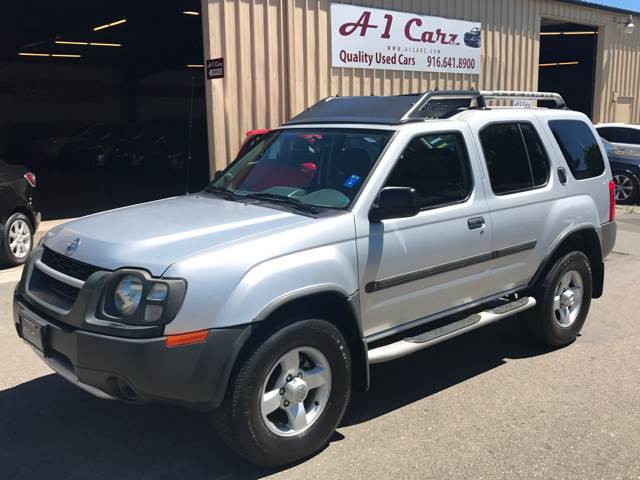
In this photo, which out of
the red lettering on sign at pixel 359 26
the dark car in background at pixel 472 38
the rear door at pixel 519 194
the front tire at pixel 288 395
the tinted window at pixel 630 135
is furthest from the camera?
the tinted window at pixel 630 135

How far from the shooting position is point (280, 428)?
344 centimetres

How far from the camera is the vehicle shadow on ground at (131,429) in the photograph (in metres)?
3.45

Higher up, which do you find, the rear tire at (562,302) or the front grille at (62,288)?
the front grille at (62,288)

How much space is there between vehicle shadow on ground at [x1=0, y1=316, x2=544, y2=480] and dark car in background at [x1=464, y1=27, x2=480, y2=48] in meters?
9.86

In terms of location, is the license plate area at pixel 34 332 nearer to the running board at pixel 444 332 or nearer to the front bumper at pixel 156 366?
the front bumper at pixel 156 366

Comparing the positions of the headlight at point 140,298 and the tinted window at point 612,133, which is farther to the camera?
the tinted window at point 612,133

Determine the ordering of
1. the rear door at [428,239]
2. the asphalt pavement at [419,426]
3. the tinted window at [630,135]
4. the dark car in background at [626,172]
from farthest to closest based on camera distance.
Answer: the tinted window at [630,135], the dark car in background at [626,172], the rear door at [428,239], the asphalt pavement at [419,426]

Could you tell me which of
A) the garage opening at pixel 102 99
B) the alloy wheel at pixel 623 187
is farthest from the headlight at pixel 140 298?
the alloy wheel at pixel 623 187

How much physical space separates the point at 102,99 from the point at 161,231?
1155 inches

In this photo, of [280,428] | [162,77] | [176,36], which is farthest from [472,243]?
[162,77]

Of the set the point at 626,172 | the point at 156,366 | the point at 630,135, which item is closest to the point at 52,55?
the point at 630,135

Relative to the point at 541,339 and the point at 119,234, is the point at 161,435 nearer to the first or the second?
the point at 119,234

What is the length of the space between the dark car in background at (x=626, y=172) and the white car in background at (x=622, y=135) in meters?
0.20

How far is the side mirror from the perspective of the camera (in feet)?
11.9
